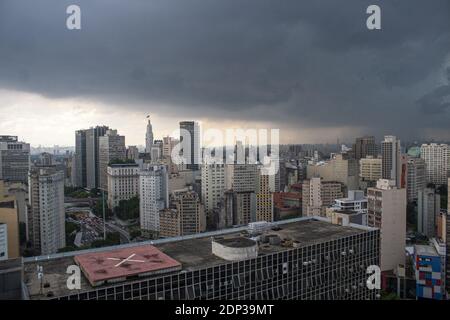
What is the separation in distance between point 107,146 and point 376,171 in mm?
11752

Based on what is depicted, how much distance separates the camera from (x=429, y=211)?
9852 mm

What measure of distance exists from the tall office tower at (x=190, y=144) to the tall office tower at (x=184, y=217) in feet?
6.67

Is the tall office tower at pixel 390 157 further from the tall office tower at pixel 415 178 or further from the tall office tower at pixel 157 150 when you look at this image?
the tall office tower at pixel 157 150

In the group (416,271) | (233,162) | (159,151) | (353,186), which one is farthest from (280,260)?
(159,151)

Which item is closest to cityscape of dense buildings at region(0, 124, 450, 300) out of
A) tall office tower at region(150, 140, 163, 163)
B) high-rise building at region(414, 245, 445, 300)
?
high-rise building at region(414, 245, 445, 300)

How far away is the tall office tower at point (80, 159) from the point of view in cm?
1923

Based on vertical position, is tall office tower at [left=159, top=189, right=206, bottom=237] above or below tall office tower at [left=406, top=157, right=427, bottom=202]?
below

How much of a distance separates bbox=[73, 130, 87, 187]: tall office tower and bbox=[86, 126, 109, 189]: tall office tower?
0.89ft

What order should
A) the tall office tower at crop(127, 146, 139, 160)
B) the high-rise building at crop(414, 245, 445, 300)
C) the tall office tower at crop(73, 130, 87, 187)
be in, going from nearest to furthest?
the high-rise building at crop(414, 245, 445, 300) → the tall office tower at crop(127, 146, 139, 160) → the tall office tower at crop(73, 130, 87, 187)

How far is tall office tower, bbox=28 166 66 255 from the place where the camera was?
8.82 meters

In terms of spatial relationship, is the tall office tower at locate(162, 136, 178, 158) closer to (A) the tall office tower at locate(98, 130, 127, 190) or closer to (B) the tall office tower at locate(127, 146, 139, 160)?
(B) the tall office tower at locate(127, 146, 139, 160)

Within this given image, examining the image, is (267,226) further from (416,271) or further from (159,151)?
(159,151)

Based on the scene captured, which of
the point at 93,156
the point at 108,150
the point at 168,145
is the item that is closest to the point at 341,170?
the point at 168,145

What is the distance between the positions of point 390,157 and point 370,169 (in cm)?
139
